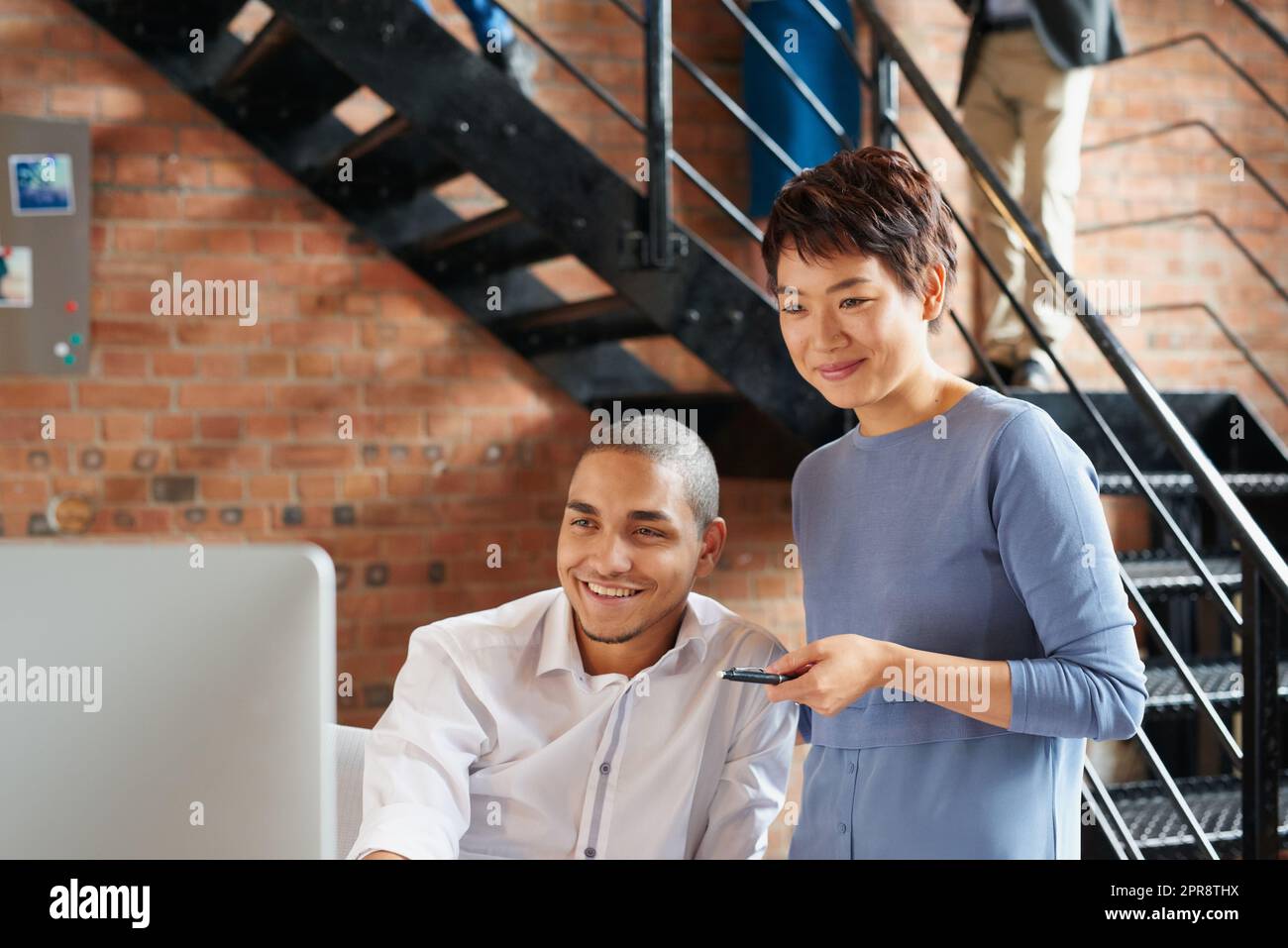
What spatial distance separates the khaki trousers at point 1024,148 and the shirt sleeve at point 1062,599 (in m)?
1.93

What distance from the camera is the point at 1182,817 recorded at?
2170 mm

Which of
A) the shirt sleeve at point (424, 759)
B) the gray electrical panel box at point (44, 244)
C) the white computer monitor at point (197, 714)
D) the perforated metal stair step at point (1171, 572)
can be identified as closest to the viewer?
the white computer monitor at point (197, 714)

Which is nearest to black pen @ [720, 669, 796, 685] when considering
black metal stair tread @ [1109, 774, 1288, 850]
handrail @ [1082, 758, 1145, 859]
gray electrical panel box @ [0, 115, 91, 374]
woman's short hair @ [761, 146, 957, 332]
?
woman's short hair @ [761, 146, 957, 332]

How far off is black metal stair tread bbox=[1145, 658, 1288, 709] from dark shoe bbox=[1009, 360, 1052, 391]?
0.71 m

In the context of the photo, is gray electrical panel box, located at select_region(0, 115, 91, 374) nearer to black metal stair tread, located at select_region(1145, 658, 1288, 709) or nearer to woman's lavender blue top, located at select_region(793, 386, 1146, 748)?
woman's lavender blue top, located at select_region(793, 386, 1146, 748)

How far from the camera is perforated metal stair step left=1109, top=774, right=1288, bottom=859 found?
2.29 meters

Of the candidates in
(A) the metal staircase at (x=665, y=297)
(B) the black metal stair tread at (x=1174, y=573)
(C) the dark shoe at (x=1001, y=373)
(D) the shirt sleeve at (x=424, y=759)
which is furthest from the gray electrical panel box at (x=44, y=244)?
(B) the black metal stair tread at (x=1174, y=573)

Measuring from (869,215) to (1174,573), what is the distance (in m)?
2.00

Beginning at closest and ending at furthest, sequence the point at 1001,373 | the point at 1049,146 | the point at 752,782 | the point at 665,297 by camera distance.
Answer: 1. the point at 752,782
2. the point at 665,297
3. the point at 1049,146
4. the point at 1001,373

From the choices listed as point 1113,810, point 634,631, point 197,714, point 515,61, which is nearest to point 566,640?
point 634,631

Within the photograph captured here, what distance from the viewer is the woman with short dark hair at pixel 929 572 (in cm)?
109

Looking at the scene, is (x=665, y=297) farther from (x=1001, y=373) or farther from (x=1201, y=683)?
(x=1201, y=683)

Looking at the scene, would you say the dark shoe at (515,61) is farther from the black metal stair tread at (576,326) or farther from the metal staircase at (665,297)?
the black metal stair tread at (576,326)

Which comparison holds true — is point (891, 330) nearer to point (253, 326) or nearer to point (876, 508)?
point (876, 508)
